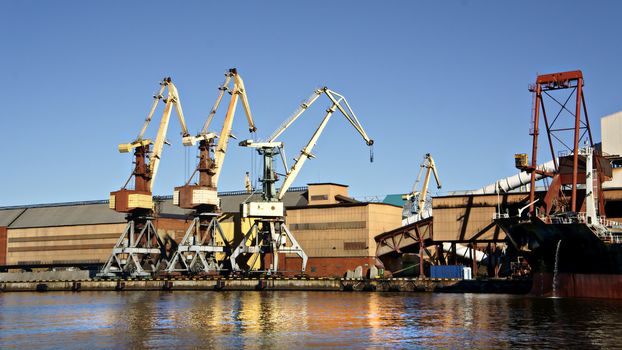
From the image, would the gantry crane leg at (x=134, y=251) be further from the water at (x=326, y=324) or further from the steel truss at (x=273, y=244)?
the water at (x=326, y=324)

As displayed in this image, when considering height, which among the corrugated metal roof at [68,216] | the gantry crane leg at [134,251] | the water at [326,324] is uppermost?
the corrugated metal roof at [68,216]

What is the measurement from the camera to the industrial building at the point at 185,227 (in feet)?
354

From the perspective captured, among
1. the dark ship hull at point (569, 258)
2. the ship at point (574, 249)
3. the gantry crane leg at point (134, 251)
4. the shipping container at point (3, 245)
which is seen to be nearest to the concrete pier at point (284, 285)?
Answer: the gantry crane leg at point (134, 251)

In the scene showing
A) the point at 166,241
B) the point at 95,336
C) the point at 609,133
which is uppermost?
the point at 609,133

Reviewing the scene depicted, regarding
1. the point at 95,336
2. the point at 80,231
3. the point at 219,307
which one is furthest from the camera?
the point at 80,231

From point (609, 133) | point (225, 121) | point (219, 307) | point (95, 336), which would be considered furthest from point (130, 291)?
point (609, 133)

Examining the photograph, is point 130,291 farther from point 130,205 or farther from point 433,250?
point 433,250

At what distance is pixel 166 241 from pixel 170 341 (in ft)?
292

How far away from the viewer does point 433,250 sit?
388 feet

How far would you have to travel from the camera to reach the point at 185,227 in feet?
441

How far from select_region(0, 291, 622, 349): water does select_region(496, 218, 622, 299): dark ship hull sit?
179 cm

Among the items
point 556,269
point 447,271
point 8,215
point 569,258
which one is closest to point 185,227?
point 8,215

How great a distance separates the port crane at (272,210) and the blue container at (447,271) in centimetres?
2253

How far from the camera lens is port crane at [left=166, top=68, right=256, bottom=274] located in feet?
375
